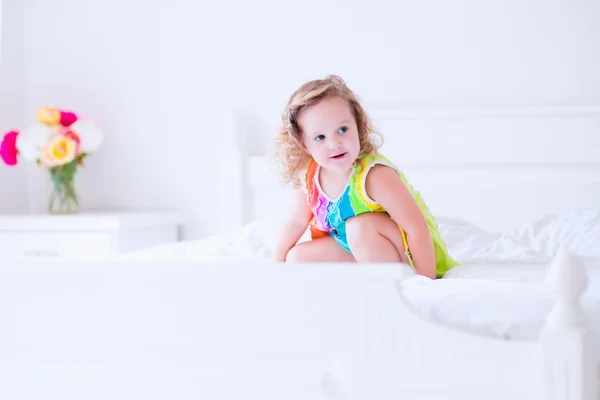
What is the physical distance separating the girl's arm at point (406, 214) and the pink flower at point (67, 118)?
1.76 meters

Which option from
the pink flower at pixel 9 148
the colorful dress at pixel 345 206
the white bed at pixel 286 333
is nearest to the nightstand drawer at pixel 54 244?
the pink flower at pixel 9 148

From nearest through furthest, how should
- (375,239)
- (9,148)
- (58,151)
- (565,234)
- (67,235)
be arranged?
(375,239) < (565,234) < (67,235) < (58,151) < (9,148)

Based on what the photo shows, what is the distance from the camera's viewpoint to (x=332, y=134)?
5.61 ft

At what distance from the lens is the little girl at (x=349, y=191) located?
1.70 m

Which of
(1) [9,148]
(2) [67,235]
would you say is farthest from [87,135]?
(2) [67,235]

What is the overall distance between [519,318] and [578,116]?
1.85 meters

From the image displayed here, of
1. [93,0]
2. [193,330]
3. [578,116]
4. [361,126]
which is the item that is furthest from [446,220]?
[93,0]

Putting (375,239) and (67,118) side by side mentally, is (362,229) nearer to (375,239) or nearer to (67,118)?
(375,239)

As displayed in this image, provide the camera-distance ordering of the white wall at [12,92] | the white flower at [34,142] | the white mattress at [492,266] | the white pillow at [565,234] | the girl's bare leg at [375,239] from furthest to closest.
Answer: the white wall at [12,92] < the white flower at [34,142] < the white pillow at [565,234] < the girl's bare leg at [375,239] < the white mattress at [492,266]

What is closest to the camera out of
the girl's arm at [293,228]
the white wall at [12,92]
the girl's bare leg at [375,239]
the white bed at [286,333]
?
the white bed at [286,333]

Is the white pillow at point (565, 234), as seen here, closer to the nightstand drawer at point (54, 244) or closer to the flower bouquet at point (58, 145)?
the nightstand drawer at point (54, 244)

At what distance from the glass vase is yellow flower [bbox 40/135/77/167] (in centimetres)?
8

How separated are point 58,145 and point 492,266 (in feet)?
5.78

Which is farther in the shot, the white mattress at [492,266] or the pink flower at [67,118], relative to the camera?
the pink flower at [67,118]
